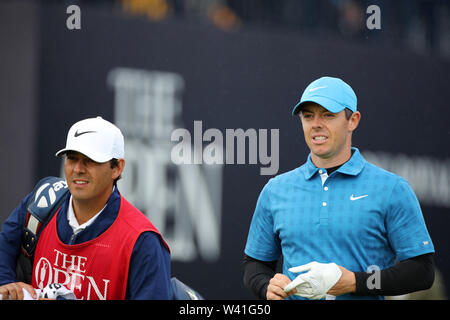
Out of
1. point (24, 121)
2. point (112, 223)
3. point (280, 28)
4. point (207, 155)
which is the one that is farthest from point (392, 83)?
point (112, 223)

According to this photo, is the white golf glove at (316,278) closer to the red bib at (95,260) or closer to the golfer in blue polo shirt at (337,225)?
the golfer in blue polo shirt at (337,225)

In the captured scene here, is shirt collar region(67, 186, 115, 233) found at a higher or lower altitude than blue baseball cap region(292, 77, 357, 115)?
lower

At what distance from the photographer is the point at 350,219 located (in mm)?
3275

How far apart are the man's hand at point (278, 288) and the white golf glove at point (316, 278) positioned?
0.03 m

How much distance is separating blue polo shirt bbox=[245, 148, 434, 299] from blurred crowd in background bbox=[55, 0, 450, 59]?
4.33 meters

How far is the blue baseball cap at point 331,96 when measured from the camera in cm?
337

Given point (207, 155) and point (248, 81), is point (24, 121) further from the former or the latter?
point (248, 81)

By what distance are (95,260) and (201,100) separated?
12.9 ft

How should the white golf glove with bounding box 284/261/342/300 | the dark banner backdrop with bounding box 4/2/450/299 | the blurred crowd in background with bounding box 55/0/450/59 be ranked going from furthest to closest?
the blurred crowd in background with bounding box 55/0/450/59
the dark banner backdrop with bounding box 4/2/450/299
the white golf glove with bounding box 284/261/342/300

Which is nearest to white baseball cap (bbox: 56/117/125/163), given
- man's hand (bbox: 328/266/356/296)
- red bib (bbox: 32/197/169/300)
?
red bib (bbox: 32/197/169/300)

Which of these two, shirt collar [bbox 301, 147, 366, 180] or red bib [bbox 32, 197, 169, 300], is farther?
shirt collar [bbox 301, 147, 366, 180]

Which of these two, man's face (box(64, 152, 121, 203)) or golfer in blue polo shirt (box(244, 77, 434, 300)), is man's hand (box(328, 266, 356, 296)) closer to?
golfer in blue polo shirt (box(244, 77, 434, 300))

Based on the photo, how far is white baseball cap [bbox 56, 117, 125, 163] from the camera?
341cm

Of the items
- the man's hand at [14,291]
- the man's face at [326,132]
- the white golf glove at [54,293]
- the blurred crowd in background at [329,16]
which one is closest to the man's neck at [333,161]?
the man's face at [326,132]
